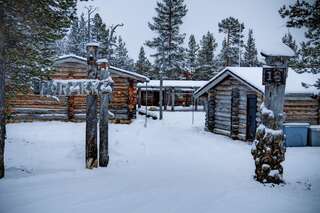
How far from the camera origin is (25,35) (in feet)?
25.3

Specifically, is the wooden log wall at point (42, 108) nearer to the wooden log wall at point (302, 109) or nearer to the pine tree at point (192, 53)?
the wooden log wall at point (302, 109)

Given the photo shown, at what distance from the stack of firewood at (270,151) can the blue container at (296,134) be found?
8009mm

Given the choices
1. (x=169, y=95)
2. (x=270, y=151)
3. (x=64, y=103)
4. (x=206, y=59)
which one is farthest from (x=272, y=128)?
(x=206, y=59)

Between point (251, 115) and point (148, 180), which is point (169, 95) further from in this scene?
point (148, 180)

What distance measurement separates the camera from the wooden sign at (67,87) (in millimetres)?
7891

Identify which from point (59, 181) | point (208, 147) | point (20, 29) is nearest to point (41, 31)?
point (20, 29)

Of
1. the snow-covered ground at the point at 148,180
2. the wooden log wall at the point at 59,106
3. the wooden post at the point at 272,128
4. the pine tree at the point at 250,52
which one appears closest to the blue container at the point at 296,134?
the snow-covered ground at the point at 148,180

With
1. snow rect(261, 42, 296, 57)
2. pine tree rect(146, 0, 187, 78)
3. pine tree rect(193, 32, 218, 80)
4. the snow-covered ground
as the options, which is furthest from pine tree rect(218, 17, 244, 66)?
snow rect(261, 42, 296, 57)

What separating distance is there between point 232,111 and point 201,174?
920 cm

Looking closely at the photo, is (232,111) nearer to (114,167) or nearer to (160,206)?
(114,167)

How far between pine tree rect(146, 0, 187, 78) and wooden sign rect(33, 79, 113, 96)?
2197 cm

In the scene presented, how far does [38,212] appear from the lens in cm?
490

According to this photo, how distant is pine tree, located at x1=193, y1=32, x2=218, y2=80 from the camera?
4609 centimetres

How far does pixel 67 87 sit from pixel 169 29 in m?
23.2
